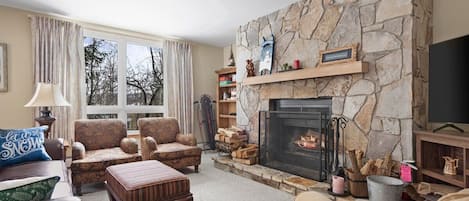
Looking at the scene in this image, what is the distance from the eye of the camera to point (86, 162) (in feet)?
9.64

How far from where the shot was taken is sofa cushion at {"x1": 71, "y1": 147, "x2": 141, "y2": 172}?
291cm

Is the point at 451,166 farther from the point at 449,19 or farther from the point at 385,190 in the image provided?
the point at 449,19

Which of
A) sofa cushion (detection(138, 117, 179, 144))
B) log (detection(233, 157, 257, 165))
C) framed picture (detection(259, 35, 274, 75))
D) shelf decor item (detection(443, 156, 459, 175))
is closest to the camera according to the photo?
shelf decor item (detection(443, 156, 459, 175))

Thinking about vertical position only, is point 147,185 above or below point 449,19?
below

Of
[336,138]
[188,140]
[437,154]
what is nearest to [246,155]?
[188,140]

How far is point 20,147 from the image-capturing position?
8.04ft

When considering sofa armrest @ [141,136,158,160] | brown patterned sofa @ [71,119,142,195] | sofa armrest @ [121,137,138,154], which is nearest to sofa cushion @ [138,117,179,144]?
brown patterned sofa @ [71,119,142,195]

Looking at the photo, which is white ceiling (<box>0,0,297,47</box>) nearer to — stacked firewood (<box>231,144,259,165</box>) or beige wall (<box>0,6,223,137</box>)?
beige wall (<box>0,6,223,137</box>)

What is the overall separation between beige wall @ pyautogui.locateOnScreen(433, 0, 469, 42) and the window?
13.9 ft

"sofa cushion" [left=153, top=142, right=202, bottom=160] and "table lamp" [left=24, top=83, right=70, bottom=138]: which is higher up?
"table lamp" [left=24, top=83, right=70, bottom=138]

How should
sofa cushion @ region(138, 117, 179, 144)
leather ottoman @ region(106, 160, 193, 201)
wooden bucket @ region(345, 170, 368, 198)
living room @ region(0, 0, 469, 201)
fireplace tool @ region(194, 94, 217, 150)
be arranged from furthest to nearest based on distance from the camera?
1. fireplace tool @ region(194, 94, 217, 150)
2. sofa cushion @ region(138, 117, 179, 144)
3. wooden bucket @ region(345, 170, 368, 198)
4. living room @ region(0, 0, 469, 201)
5. leather ottoman @ region(106, 160, 193, 201)

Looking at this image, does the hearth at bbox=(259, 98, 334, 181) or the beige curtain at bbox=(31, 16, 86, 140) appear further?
the beige curtain at bbox=(31, 16, 86, 140)

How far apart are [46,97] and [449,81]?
414cm

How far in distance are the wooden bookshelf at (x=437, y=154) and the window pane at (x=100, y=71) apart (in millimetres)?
4395
